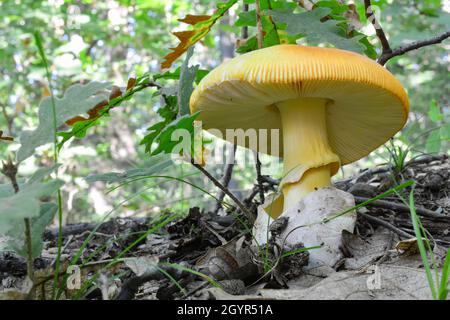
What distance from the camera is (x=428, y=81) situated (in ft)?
25.6

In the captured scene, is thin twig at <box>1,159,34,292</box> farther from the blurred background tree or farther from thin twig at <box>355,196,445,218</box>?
the blurred background tree

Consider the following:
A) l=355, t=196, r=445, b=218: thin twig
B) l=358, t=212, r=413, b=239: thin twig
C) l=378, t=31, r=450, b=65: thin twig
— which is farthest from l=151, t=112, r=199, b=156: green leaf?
l=378, t=31, r=450, b=65: thin twig

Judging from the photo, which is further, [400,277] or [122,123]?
[122,123]

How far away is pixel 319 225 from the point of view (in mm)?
1548

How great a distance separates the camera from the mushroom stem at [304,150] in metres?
1.79

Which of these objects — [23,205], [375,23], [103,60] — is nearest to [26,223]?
[23,205]

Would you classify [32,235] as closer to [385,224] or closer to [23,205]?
[23,205]

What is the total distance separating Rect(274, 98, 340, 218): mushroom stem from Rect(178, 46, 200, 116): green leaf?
480mm

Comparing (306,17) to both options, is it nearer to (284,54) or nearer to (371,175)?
(284,54)

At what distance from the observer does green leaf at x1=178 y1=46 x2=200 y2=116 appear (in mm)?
1616

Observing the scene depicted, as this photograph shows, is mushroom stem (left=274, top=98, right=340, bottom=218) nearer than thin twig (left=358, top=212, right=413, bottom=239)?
No

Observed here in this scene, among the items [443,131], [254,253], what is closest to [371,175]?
[443,131]
